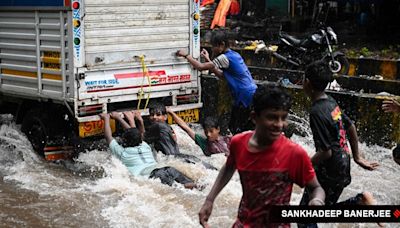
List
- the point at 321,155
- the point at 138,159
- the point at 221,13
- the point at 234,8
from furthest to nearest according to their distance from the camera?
the point at 234,8
the point at 221,13
the point at 138,159
the point at 321,155

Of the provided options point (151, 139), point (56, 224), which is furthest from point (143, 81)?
point (56, 224)

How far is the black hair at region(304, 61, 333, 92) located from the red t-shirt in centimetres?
101

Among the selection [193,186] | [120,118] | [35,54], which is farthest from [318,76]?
[35,54]

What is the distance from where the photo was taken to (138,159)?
745cm

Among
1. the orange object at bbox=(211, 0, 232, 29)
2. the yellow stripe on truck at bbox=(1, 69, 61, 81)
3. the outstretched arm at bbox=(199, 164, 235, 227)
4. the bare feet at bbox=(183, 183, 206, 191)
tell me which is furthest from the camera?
the orange object at bbox=(211, 0, 232, 29)

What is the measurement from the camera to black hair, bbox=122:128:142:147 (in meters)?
7.33

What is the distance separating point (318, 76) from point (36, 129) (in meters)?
5.17

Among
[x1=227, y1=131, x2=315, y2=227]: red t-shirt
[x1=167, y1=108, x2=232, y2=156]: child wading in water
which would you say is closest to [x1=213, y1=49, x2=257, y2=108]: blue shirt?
[x1=167, y1=108, x2=232, y2=156]: child wading in water

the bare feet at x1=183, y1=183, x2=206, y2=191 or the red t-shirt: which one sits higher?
the red t-shirt

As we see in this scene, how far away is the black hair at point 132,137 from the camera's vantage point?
733 cm

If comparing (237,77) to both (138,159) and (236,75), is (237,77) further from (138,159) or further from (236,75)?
(138,159)

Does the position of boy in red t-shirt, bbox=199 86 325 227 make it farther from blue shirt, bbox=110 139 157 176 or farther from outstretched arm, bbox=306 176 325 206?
blue shirt, bbox=110 139 157 176

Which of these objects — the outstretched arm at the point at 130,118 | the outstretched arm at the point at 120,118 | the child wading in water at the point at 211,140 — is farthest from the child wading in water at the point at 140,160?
the child wading in water at the point at 211,140

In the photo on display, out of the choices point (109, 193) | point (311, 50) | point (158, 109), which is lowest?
point (109, 193)
